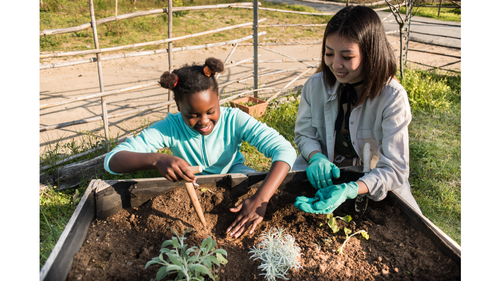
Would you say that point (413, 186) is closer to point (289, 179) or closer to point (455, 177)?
point (455, 177)

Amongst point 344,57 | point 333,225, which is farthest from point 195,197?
point 344,57

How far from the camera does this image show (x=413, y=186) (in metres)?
2.68

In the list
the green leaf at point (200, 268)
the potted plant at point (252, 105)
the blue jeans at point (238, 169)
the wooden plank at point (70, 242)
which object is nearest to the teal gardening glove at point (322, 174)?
the blue jeans at point (238, 169)

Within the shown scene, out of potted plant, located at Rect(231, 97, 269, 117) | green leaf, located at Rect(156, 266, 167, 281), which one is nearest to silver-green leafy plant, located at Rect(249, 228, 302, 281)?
green leaf, located at Rect(156, 266, 167, 281)

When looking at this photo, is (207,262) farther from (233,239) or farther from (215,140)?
(215,140)

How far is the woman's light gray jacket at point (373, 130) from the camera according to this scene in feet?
5.31

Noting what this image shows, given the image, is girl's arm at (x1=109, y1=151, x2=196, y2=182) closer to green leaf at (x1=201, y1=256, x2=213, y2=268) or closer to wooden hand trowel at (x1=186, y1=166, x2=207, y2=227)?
wooden hand trowel at (x1=186, y1=166, x2=207, y2=227)

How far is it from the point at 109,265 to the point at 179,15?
1007cm

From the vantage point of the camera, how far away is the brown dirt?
1.24 m

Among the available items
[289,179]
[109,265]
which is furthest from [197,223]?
[289,179]

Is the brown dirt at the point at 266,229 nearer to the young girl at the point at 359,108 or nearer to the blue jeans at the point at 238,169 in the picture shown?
the young girl at the point at 359,108

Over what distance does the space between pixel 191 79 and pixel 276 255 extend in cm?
94

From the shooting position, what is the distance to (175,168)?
143 centimetres

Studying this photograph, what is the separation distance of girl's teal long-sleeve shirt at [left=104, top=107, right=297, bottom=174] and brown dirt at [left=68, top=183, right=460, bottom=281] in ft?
0.99
